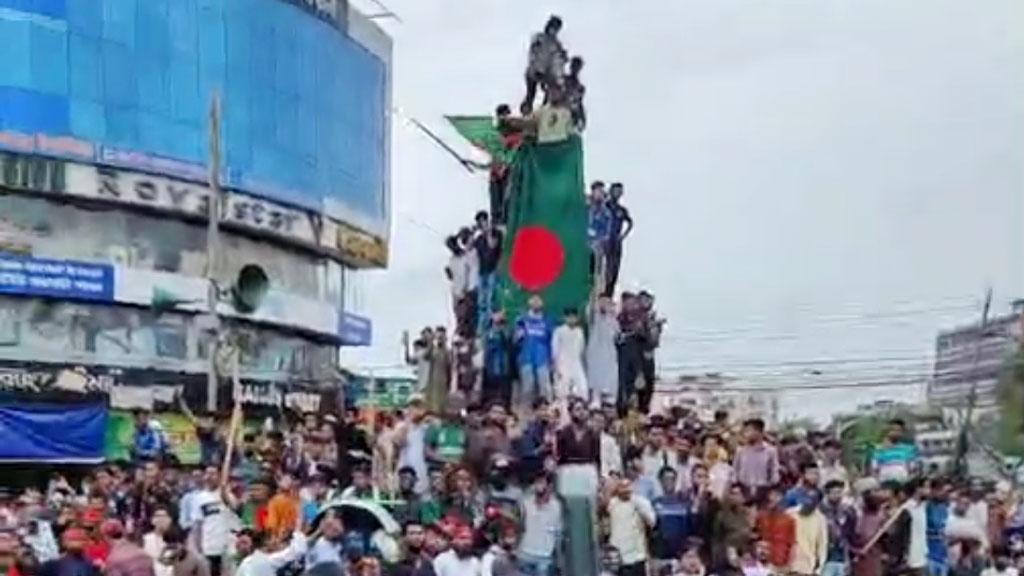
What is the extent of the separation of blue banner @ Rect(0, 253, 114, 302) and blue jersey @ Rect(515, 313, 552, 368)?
32.9 metres

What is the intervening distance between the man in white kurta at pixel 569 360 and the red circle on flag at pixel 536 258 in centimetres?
89

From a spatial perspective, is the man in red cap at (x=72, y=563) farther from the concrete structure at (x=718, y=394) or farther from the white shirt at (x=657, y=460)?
the concrete structure at (x=718, y=394)

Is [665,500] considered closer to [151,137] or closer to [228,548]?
[228,548]

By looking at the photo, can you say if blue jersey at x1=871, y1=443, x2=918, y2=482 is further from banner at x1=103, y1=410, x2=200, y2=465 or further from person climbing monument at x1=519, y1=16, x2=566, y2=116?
banner at x1=103, y1=410, x2=200, y2=465

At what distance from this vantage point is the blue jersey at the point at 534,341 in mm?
20141

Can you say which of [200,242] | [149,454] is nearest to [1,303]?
[200,242]

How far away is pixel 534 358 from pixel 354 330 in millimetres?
48250

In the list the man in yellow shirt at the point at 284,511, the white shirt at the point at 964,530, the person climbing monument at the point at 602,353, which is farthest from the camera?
the person climbing monument at the point at 602,353

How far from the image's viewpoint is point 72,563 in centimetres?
1311

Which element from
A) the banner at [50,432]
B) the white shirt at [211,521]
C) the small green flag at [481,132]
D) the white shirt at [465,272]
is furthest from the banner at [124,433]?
the white shirt at [211,521]

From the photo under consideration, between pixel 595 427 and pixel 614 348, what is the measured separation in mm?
3412

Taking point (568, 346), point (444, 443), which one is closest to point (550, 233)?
point (568, 346)

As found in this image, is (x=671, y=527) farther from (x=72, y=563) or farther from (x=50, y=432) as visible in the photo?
(x=50, y=432)

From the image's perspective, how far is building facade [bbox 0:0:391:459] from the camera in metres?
51.3
